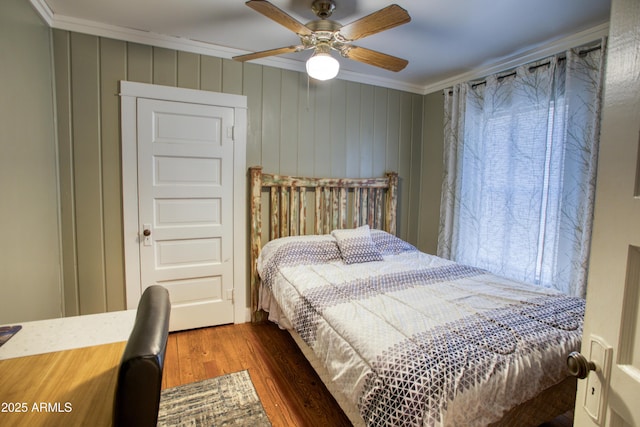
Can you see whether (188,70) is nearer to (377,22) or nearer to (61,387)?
(377,22)

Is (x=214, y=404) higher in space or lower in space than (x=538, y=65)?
lower

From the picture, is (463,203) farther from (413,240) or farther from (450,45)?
(450,45)

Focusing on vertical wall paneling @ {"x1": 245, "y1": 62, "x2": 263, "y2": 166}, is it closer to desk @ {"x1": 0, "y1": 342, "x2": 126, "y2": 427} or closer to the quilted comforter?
→ the quilted comforter

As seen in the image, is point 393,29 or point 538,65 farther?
point 538,65

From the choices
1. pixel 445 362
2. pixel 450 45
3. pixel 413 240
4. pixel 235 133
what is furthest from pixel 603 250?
pixel 413 240

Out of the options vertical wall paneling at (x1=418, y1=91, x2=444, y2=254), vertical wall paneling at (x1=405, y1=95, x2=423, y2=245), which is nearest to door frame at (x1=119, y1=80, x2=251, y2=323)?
vertical wall paneling at (x1=405, y1=95, x2=423, y2=245)

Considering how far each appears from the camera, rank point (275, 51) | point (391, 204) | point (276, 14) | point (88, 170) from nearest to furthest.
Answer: point (276, 14)
point (275, 51)
point (88, 170)
point (391, 204)

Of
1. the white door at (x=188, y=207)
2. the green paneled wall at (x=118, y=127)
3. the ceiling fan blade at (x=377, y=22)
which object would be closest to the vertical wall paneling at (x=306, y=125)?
the green paneled wall at (x=118, y=127)

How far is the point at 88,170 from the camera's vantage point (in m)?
2.43

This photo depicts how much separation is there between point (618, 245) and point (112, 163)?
2.95m

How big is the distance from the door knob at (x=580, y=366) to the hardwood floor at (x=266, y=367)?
1379 mm

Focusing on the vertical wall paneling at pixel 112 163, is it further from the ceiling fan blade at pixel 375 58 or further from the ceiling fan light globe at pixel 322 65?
the ceiling fan blade at pixel 375 58

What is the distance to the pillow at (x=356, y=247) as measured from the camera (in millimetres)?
2738

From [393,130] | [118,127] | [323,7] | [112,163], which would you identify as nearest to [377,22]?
[323,7]
